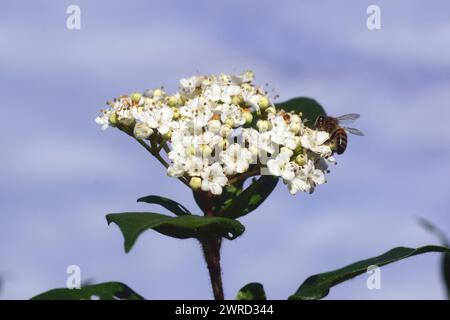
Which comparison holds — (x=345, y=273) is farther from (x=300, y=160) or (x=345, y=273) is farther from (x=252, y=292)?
(x=300, y=160)

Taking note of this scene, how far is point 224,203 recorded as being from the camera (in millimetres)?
4457

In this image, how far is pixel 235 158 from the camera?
425 centimetres

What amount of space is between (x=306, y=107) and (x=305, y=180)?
3.44 feet

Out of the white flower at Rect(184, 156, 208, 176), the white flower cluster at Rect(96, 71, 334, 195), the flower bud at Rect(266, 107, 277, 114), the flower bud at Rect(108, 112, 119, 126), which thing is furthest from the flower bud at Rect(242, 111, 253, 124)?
the flower bud at Rect(108, 112, 119, 126)

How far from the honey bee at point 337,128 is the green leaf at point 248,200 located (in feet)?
2.36

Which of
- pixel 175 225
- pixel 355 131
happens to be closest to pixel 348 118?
pixel 355 131

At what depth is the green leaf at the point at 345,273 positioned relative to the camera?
3.86m

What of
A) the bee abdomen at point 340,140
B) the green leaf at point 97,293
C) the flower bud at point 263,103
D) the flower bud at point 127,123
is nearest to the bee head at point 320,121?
the bee abdomen at point 340,140

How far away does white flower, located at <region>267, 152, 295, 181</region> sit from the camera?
4309 mm

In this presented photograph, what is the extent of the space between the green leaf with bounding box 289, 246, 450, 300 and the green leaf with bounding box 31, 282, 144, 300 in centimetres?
87

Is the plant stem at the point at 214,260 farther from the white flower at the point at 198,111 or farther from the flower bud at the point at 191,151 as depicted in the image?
the white flower at the point at 198,111
